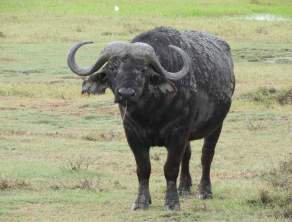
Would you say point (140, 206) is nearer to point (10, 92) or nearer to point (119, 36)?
point (10, 92)

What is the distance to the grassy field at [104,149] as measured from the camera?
5898 mm

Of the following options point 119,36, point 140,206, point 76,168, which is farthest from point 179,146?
point 119,36

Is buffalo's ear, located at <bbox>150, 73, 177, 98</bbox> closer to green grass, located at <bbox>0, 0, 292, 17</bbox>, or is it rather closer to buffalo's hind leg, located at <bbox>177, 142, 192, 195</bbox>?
buffalo's hind leg, located at <bbox>177, 142, 192, 195</bbox>

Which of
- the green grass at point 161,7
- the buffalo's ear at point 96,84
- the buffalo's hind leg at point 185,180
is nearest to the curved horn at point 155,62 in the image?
the buffalo's ear at point 96,84

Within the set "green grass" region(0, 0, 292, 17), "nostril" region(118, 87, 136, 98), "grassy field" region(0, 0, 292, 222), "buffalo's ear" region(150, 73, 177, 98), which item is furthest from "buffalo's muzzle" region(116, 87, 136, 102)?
"green grass" region(0, 0, 292, 17)

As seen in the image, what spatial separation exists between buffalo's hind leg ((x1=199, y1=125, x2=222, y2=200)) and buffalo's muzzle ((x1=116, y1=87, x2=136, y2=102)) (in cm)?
206

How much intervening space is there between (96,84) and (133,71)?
1.63 feet

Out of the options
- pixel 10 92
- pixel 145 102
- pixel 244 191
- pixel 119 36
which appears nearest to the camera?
pixel 145 102

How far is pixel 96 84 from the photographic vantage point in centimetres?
562

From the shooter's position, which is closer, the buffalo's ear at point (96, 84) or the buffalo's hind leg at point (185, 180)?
the buffalo's ear at point (96, 84)

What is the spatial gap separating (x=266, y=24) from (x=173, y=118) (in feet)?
88.7

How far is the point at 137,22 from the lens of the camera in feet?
106

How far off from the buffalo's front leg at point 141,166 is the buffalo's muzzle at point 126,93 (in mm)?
787

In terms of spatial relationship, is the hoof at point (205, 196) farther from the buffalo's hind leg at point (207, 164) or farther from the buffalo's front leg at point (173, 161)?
the buffalo's front leg at point (173, 161)
